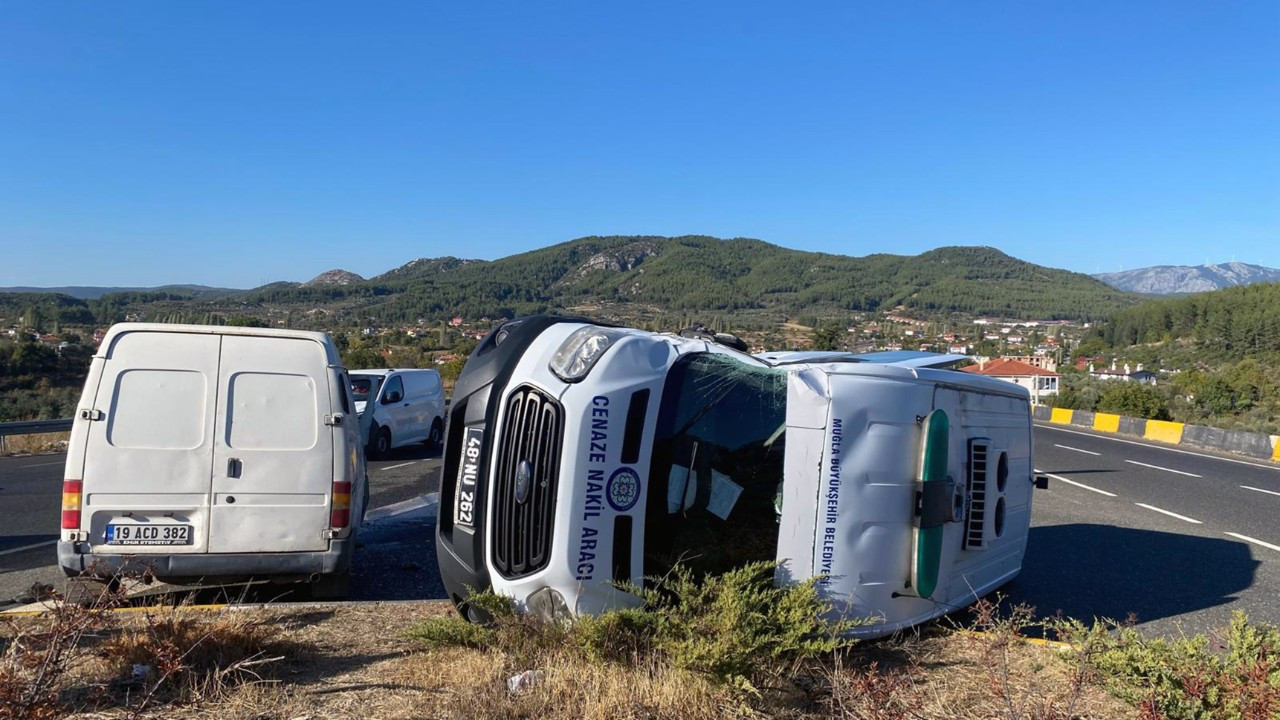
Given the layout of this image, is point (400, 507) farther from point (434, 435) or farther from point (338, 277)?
point (338, 277)

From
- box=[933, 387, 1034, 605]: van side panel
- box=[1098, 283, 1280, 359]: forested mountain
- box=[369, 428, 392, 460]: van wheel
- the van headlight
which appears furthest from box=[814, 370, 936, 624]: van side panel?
box=[1098, 283, 1280, 359]: forested mountain

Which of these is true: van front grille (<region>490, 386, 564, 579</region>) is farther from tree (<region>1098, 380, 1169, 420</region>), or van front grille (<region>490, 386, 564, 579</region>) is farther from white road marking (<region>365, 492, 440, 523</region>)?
tree (<region>1098, 380, 1169, 420</region>)

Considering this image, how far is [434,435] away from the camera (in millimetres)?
19906

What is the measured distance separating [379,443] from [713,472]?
13843 millimetres

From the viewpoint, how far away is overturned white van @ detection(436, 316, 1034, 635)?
4402 mm

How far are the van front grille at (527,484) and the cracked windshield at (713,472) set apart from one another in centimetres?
51

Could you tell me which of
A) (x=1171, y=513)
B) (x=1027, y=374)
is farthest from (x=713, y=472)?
(x=1027, y=374)

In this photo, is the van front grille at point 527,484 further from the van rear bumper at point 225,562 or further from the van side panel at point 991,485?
the van side panel at point 991,485

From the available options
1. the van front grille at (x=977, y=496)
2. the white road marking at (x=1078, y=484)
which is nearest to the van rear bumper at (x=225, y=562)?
the van front grille at (x=977, y=496)

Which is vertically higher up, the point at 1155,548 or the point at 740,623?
the point at 740,623

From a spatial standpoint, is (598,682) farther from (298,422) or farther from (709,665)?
(298,422)

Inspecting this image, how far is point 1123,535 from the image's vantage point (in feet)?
32.4

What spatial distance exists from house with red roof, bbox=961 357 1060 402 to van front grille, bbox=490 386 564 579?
39126mm

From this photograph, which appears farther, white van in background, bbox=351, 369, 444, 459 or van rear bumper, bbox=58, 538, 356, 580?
white van in background, bbox=351, 369, 444, 459
